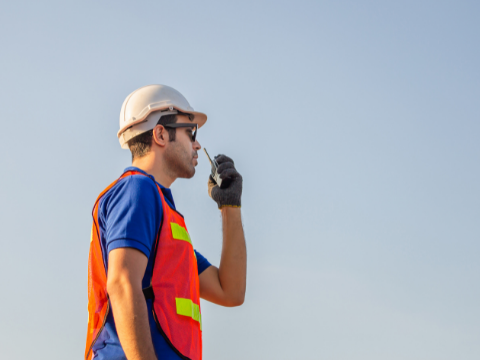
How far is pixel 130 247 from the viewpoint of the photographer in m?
3.42

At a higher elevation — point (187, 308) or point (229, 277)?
point (229, 277)

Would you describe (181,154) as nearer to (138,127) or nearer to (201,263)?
(138,127)

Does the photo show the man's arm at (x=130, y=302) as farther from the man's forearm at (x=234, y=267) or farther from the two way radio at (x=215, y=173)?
the two way radio at (x=215, y=173)

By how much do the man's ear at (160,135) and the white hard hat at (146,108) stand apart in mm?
68

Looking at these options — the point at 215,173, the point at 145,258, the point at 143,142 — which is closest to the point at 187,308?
the point at 145,258

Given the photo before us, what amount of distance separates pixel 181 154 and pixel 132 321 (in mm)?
1699

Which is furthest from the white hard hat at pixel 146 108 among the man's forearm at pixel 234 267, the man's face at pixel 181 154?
the man's forearm at pixel 234 267

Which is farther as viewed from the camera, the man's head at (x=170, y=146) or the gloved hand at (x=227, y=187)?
the gloved hand at (x=227, y=187)

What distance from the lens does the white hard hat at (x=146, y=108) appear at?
4.65 m

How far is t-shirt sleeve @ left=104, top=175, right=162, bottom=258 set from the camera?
346 centimetres

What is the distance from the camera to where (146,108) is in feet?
15.4

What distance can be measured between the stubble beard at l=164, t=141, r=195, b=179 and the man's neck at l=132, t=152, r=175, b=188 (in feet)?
0.22

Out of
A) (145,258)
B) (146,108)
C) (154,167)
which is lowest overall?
(145,258)

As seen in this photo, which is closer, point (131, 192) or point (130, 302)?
point (130, 302)
